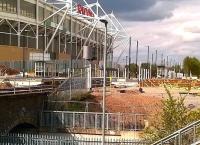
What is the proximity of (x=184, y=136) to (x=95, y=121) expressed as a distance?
2527 centimetres

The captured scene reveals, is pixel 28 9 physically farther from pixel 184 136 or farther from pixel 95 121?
pixel 184 136

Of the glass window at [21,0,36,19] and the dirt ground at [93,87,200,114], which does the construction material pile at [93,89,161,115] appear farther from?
the glass window at [21,0,36,19]

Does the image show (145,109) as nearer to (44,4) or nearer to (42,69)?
(42,69)

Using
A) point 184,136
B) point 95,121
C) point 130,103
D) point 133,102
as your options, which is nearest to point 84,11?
point 133,102

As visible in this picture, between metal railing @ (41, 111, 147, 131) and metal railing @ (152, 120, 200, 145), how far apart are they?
2415 cm

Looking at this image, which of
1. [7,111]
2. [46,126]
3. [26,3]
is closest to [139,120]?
[46,126]

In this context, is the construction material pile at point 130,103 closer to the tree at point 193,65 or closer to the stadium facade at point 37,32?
the stadium facade at point 37,32

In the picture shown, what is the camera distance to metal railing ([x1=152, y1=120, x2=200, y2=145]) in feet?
76.2

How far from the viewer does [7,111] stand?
4256cm

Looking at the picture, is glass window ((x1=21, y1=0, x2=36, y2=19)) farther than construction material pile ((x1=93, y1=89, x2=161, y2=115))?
Yes

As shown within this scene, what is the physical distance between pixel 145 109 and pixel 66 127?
9197mm

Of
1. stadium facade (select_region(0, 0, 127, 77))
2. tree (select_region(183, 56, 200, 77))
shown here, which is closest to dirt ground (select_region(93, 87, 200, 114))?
stadium facade (select_region(0, 0, 127, 77))

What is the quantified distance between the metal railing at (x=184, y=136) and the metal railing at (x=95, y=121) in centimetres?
2415

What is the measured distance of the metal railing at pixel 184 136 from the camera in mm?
23219
